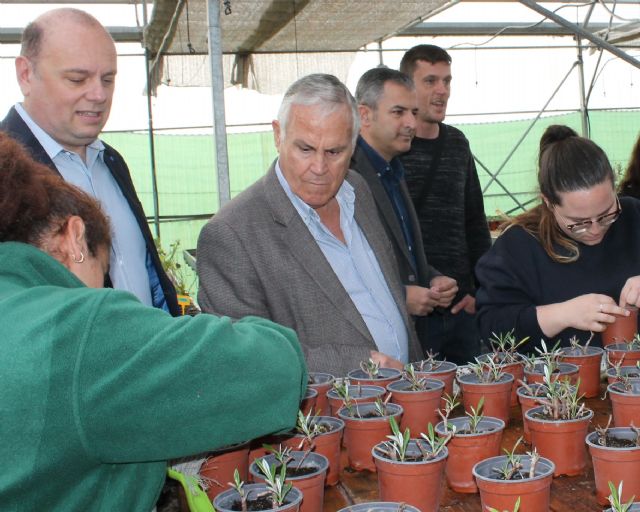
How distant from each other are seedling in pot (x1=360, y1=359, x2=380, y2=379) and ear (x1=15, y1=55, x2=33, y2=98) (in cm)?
132

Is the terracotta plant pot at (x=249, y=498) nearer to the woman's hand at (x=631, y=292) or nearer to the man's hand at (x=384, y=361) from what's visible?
the man's hand at (x=384, y=361)

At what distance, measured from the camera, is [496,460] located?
1336 millimetres

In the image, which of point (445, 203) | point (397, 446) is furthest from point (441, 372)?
point (445, 203)

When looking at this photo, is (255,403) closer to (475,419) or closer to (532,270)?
(475,419)

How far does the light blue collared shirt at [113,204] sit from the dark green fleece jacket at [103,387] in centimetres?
125

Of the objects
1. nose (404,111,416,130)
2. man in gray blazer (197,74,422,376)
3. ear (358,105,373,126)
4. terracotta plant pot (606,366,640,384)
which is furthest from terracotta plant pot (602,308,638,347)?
ear (358,105,373,126)

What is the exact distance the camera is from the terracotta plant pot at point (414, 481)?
1.29m

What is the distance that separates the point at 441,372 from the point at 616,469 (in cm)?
61

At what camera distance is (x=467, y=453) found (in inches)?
56.2

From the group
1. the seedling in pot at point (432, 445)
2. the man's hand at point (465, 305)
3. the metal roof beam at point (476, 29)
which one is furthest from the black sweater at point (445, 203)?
the metal roof beam at point (476, 29)

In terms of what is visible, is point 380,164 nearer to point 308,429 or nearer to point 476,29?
point 308,429

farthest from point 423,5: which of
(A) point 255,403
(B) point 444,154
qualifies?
(A) point 255,403

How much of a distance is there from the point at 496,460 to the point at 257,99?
7.28m

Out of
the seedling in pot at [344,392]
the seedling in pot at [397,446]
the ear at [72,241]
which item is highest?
the ear at [72,241]
